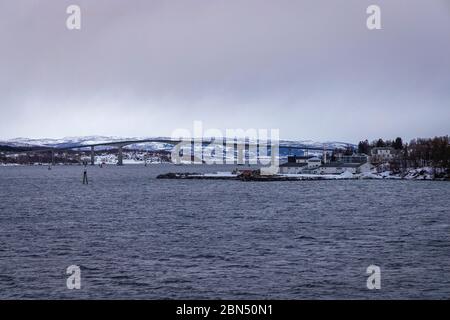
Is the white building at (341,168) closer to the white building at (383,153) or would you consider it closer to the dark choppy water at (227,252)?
the white building at (383,153)

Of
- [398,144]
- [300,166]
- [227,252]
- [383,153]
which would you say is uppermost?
[398,144]

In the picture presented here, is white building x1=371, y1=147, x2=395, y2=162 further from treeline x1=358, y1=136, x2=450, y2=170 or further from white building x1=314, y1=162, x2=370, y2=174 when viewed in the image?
white building x1=314, y1=162, x2=370, y2=174

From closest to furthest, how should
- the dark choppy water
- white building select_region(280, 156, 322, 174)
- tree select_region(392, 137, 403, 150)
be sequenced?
the dark choppy water, white building select_region(280, 156, 322, 174), tree select_region(392, 137, 403, 150)

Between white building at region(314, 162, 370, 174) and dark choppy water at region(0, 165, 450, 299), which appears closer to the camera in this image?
dark choppy water at region(0, 165, 450, 299)

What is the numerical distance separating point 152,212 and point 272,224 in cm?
1230

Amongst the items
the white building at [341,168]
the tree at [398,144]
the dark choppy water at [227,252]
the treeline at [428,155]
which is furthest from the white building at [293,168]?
the dark choppy water at [227,252]

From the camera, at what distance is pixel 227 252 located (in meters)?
24.1

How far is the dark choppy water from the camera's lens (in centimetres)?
1777

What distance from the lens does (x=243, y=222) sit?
3597 cm

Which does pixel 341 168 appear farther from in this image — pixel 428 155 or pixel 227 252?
pixel 227 252

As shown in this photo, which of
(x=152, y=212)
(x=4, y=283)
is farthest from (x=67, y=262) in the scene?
(x=152, y=212)

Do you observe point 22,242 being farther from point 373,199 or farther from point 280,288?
point 373,199

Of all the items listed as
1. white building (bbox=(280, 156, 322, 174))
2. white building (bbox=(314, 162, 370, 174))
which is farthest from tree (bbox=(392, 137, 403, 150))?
white building (bbox=(280, 156, 322, 174))

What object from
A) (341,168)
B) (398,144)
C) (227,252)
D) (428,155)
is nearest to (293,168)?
(341,168)
